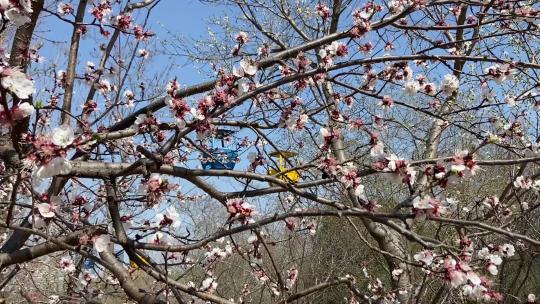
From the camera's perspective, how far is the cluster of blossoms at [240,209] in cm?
229

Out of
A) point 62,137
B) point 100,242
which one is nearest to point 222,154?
point 100,242

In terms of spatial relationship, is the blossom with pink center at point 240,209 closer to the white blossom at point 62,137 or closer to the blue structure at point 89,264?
the white blossom at point 62,137

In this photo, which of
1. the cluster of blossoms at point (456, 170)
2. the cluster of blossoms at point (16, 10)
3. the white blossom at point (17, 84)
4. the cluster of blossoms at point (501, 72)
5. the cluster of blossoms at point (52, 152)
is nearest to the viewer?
the white blossom at point (17, 84)

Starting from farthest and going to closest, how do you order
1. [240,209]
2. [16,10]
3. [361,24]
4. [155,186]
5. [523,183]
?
[523,183] → [361,24] → [155,186] → [240,209] → [16,10]

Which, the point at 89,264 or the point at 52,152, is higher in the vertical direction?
the point at 89,264

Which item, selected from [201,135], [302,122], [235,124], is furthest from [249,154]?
[201,135]

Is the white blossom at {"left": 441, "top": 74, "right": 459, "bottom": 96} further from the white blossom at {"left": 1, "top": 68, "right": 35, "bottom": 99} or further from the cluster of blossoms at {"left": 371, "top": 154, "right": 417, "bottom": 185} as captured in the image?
the white blossom at {"left": 1, "top": 68, "right": 35, "bottom": 99}

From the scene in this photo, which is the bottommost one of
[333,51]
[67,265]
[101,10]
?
[67,265]

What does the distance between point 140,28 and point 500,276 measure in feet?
19.6

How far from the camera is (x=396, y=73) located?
3795mm

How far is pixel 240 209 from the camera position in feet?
7.50

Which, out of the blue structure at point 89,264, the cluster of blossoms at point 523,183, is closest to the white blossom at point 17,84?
the blue structure at point 89,264

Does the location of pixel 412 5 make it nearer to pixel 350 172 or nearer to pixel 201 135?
pixel 350 172

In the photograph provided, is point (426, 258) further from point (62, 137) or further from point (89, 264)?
point (89, 264)
